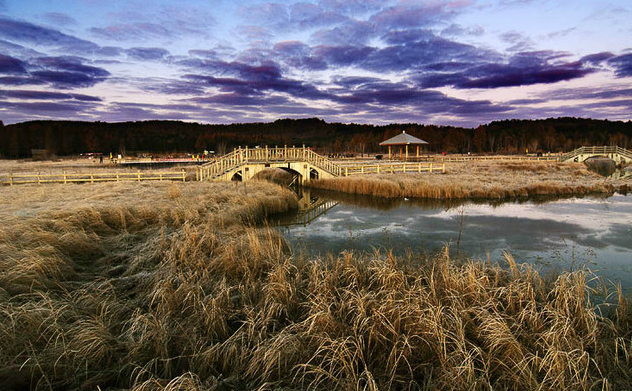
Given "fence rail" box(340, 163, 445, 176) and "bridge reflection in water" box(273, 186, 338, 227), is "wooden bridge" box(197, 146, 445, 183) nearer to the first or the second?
"fence rail" box(340, 163, 445, 176)

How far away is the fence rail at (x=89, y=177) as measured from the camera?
78.9 feet

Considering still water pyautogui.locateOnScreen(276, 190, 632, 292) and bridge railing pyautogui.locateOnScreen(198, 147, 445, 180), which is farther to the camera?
bridge railing pyautogui.locateOnScreen(198, 147, 445, 180)

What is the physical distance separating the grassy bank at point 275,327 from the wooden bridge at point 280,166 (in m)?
17.8

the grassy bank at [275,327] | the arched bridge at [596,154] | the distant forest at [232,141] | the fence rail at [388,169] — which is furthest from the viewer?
the distant forest at [232,141]

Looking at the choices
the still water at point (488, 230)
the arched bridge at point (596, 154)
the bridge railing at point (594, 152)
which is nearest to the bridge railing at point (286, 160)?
the still water at point (488, 230)

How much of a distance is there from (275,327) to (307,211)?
14.3 meters

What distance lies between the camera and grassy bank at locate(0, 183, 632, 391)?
150 inches

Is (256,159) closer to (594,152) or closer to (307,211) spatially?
(307,211)

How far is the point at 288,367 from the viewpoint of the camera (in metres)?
4.14

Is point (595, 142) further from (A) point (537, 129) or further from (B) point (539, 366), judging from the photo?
(B) point (539, 366)

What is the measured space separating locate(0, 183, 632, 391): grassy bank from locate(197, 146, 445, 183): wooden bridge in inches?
702

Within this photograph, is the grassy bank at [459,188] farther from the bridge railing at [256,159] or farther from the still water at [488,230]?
the bridge railing at [256,159]

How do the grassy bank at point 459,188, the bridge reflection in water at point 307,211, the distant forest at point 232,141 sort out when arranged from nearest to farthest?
the bridge reflection in water at point 307,211 < the grassy bank at point 459,188 < the distant forest at point 232,141

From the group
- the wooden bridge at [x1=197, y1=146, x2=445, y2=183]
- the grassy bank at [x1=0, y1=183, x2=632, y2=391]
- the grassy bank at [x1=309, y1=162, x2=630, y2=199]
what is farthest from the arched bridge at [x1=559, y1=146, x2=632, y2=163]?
the grassy bank at [x1=0, y1=183, x2=632, y2=391]
